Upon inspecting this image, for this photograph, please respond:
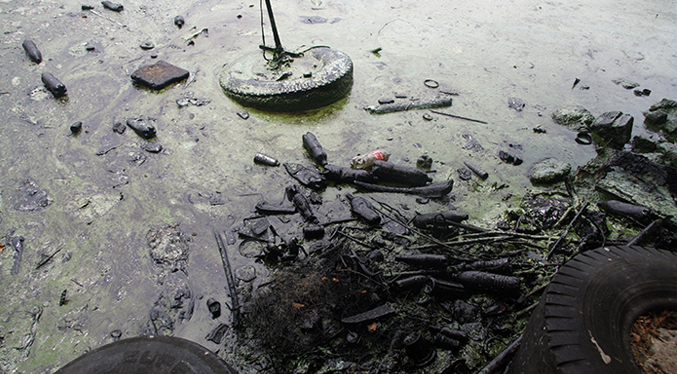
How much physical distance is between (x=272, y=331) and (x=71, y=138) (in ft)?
10.8

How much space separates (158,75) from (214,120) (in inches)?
47.7

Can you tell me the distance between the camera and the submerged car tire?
1380 mm

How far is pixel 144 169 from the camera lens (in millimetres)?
3293

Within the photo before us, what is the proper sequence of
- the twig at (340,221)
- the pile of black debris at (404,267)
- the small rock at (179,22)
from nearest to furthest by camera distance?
the pile of black debris at (404,267) → the twig at (340,221) → the small rock at (179,22)

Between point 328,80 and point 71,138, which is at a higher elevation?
point 328,80

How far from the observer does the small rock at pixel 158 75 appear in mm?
4215

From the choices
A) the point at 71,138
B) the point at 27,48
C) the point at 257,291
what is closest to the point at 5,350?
the point at 257,291

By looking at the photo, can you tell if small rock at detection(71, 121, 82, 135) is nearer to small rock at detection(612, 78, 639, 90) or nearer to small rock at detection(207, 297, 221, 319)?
small rock at detection(207, 297, 221, 319)

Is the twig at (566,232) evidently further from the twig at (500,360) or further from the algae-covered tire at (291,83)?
the algae-covered tire at (291,83)

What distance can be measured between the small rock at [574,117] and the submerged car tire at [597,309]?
2.60m

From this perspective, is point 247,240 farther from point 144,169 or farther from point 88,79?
point 88,79

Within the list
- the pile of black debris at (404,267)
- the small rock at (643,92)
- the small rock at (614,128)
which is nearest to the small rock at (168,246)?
the pile of black debris at (404,267)

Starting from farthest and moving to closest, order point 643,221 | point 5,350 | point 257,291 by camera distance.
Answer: point 643,221 → point 257,291 → point 5,350

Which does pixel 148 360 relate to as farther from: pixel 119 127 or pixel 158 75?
pixel 158 75
